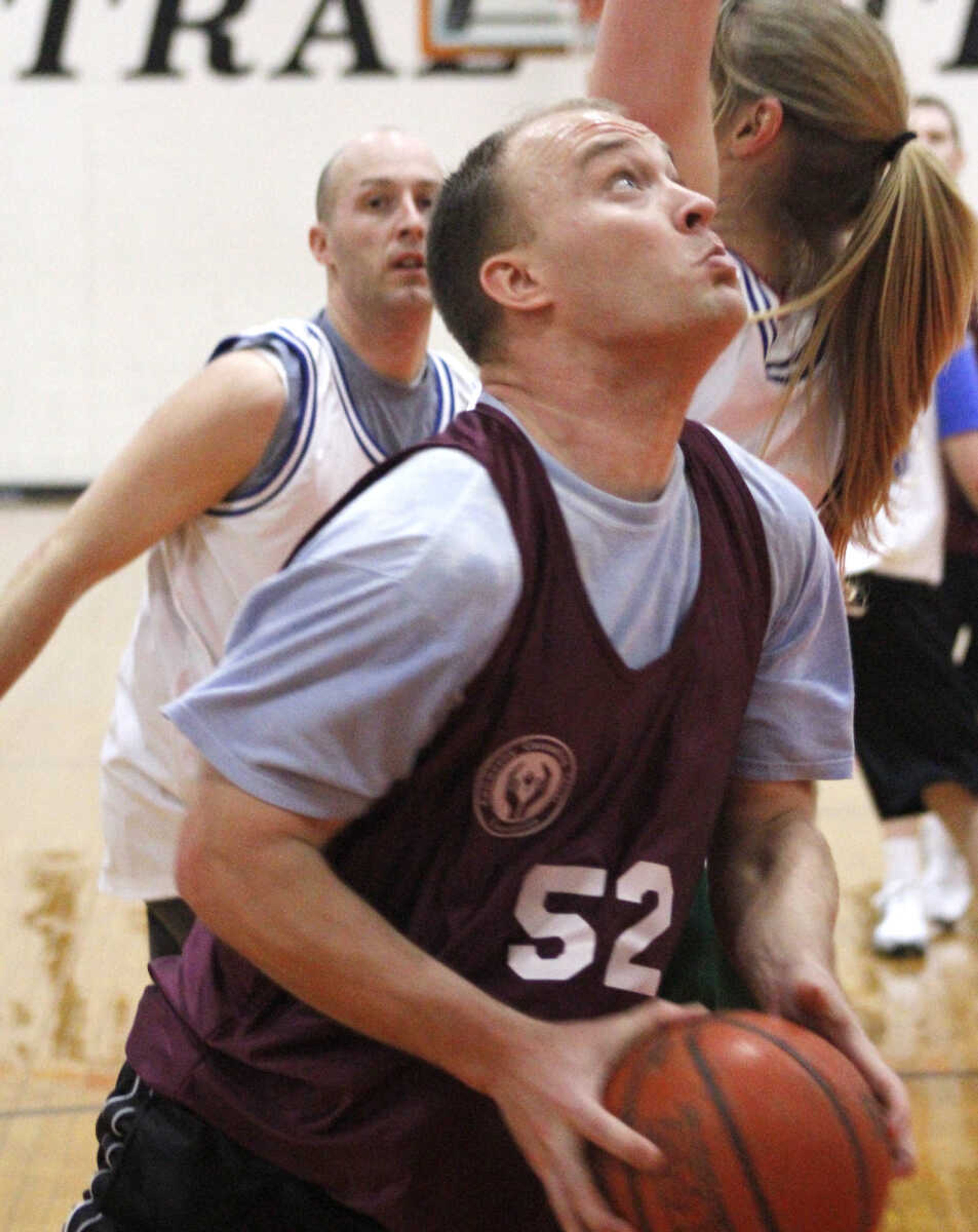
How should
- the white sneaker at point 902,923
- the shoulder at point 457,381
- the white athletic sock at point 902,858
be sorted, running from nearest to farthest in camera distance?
the shoulder at point 457,381, the white sneaker at point 902,923, the white athletic sock at point 902,858

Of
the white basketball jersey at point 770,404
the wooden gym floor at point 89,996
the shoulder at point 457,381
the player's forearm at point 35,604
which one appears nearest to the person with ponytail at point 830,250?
the white basketball jersey at point 770,404

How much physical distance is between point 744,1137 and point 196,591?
1601mm

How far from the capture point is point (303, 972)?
4.86ft

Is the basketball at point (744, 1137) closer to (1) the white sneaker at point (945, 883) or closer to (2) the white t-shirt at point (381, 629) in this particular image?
(2) the white t-shirt at point (381, 629)

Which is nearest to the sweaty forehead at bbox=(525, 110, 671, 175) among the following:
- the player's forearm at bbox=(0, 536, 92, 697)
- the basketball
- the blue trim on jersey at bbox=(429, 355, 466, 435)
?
the basketball

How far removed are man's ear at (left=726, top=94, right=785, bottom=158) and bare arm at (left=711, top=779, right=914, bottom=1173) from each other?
2.92 feet

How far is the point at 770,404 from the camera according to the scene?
2.22m

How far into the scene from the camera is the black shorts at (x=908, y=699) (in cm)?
388

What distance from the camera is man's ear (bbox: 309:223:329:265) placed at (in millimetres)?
3262

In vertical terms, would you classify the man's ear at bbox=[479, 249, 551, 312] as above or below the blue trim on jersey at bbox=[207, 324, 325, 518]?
above

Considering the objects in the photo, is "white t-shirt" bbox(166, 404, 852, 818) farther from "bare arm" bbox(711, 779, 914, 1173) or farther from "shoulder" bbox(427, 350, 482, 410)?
"shoulder" bbox(427, 350, 482, 410)

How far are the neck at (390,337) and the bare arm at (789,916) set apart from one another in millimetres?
1333

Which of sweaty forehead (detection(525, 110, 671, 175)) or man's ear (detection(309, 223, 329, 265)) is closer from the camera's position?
sweaty forehead (detection(525, 110, 671, 175))

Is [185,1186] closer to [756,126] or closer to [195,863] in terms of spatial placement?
[195,863]
